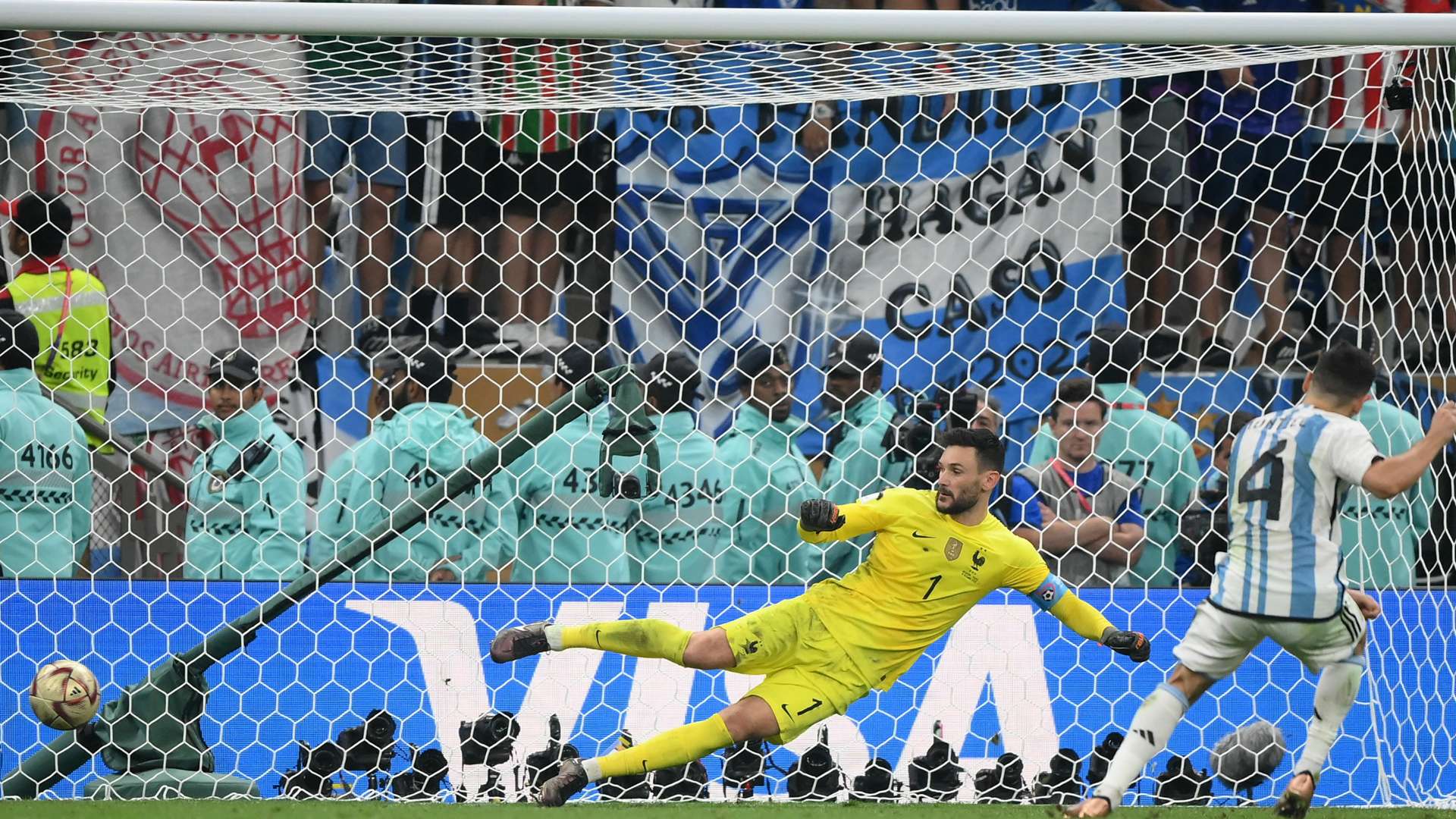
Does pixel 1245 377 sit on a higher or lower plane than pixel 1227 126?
lower

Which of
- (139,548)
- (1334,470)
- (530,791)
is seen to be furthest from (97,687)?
(1334,470)

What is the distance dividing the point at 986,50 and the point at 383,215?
342 cm

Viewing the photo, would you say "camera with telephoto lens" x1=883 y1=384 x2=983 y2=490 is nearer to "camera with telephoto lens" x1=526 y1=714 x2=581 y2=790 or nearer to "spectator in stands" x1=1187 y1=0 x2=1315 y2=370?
"spectator in stands" x1=1187 y1=0 x2=1315 y2=370

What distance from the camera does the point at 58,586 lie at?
4508mm

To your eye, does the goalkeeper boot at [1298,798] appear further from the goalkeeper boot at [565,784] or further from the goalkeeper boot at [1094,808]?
the goalkeeper boot at [565,784]

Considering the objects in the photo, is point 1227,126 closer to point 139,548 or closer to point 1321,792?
point 1321,792

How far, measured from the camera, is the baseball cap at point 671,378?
5.61m

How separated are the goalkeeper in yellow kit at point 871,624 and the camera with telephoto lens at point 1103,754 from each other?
54 centimetres

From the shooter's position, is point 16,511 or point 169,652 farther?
point 16,511

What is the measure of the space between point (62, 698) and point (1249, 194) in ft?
17.9

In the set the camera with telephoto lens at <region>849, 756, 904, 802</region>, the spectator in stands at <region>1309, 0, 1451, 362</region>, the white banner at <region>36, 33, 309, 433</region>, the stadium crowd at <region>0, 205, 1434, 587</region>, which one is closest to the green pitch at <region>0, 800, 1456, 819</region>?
the camera with telephoto lens at <region>849, 756, 904, 802</region>

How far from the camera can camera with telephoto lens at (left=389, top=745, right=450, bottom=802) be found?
4.43m

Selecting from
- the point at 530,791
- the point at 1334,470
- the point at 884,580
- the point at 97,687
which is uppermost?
the point at 1334,470

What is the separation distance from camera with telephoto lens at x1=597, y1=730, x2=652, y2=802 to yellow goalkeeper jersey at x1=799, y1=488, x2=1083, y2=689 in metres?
0.84
